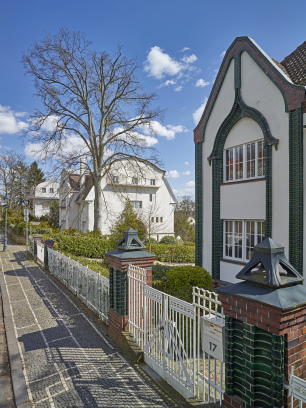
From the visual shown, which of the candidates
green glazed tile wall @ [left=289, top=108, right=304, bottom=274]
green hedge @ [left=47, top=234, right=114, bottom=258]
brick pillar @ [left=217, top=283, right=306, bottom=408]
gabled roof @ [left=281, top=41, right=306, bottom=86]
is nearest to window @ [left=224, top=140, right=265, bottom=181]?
green glazed tile wall @ [left=289, top=108, right=304, bottom=274]

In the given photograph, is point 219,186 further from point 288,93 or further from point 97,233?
point 97,233

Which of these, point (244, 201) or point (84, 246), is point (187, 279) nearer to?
point (244, 201)

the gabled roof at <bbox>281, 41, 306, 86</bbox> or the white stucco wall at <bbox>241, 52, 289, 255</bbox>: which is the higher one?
the gabled roof at <bbox>281, 41, 306, 86</bbox>

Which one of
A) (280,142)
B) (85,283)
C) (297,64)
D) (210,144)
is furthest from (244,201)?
(85,283)

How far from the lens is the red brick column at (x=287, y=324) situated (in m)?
2.35

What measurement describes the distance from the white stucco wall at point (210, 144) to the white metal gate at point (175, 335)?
283 inches

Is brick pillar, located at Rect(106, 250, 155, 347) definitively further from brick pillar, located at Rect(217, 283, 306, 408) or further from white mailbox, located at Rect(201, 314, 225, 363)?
brick pillar, located at Rect(217, 283, 306, 408)

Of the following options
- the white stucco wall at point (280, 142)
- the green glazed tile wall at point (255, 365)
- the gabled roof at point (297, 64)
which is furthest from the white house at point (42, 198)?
the green glazed tile wall at point (255, 365)

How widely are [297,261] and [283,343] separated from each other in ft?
22.3

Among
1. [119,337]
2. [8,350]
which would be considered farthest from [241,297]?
[8,350]

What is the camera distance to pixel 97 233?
2039 centimetres

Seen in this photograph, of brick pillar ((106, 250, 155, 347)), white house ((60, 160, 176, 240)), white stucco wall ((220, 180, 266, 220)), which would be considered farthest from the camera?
white house ((60, 160, 176, 240))

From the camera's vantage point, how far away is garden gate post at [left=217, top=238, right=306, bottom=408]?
94.2 inches

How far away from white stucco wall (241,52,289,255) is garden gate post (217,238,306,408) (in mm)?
6732
